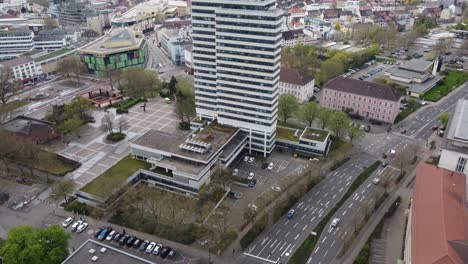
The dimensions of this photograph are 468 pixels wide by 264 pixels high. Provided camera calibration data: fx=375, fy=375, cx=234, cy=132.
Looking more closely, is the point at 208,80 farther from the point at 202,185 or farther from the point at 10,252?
the point at 10,252

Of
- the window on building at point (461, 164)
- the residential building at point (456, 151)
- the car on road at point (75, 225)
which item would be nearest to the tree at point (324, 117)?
the residential building at point (456, 151)

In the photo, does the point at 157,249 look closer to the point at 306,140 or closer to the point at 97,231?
the point at 97,231

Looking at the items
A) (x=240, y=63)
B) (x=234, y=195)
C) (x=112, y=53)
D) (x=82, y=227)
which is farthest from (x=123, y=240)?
(x=112, y=53)

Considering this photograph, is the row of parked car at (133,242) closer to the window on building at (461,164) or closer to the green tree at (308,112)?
the green tree at (308,112)

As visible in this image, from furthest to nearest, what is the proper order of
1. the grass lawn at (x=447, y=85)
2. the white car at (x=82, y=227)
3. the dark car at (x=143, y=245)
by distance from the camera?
the grass lawn at (x=447, y=85)
the white car at (x=82, y=227)
the dark car at (x=143, y=245)

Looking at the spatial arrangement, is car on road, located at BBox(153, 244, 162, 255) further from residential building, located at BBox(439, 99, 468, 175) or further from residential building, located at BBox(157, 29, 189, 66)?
residential building, located at BBox(157, 29, 189, 66)

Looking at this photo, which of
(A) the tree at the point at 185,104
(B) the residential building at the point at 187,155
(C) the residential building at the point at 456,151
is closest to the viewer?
(C) the residential building at the point at 456,151

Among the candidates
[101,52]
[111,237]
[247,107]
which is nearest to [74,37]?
[101,52]
